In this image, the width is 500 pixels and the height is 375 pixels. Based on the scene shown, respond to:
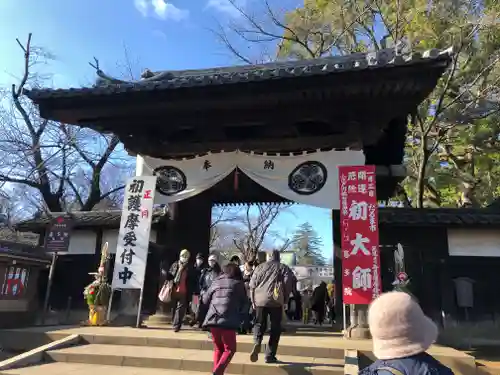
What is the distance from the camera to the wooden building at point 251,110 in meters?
7.87

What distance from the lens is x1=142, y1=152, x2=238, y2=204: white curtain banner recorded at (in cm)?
953

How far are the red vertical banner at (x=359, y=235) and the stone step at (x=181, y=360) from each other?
183 cm

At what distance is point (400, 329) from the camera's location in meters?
1.83

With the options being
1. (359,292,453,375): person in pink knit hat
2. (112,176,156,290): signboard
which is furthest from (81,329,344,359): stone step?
(359,292,453,375): person in pink knit hat

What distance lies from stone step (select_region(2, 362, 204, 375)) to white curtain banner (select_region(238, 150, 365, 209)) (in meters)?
4.34

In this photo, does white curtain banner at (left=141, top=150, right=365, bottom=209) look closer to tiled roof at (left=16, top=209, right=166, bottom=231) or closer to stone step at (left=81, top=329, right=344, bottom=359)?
tiled roof at (left=16, top=209, right=166, bottom=231)

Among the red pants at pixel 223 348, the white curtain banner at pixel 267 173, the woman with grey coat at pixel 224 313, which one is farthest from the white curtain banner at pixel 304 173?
the red pants at pixel 223 348

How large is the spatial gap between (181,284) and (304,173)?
11.6ft

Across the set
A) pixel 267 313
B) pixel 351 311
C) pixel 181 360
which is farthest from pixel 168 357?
pixel 351 311

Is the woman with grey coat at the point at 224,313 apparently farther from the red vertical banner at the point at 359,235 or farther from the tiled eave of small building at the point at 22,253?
the tiled eave of small building at the point at 22,253

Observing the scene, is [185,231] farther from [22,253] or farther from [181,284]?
[22,253]

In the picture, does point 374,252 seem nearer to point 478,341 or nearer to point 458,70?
point 478,341

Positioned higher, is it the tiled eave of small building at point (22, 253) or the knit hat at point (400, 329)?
the tiled eave of small building at point (22, 253)

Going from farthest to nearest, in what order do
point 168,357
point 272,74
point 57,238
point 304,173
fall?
point 57,238 < point 304,173 < point 272,74 < point 168,357
